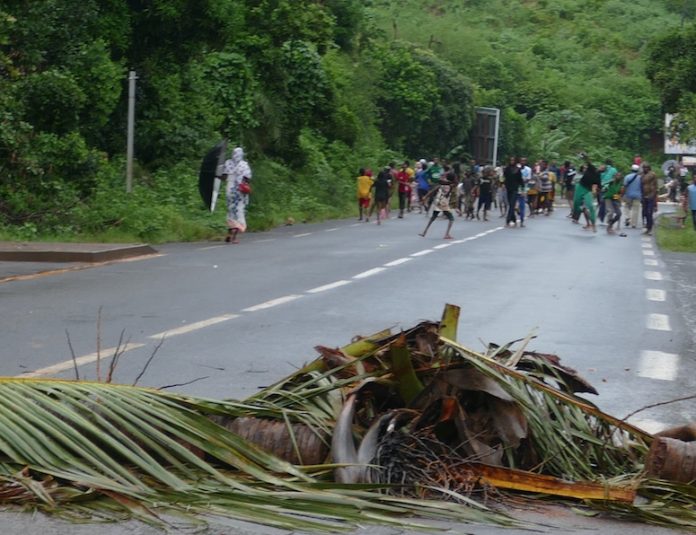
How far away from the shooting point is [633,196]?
111 feet

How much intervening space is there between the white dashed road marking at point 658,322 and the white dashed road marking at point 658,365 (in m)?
1.74

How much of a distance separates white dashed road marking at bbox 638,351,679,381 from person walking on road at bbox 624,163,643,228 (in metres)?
23.1

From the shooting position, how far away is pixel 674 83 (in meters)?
41.6

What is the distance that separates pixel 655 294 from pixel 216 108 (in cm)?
1919

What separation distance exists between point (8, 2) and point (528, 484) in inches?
663

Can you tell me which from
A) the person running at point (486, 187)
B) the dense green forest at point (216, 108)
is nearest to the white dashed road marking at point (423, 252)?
the dense green forest at point (216, 108)

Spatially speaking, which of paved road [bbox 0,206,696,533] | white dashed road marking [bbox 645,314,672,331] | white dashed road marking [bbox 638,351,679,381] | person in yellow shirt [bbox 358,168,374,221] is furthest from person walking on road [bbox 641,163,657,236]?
white dashed road marking [bbox 638,351,679,381]

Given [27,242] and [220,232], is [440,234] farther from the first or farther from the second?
[27,242]

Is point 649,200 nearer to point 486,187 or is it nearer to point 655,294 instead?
point 486,187

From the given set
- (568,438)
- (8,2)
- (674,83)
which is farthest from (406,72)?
(568,438)

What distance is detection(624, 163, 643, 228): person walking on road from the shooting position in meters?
33.2

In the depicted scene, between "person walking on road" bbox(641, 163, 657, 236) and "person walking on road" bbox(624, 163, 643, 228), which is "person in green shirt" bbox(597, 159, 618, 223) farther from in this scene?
"person walking on road" bbox(641, 163, 657, 236)

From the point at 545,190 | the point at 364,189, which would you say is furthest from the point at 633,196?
the point at 545,190

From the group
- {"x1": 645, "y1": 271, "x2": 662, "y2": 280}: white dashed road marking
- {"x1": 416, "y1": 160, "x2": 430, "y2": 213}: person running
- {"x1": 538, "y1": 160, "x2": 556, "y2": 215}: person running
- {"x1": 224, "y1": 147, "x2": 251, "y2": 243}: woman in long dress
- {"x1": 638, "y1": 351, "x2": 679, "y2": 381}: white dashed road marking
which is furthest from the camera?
{"x1": 538, "y1": 160, "x2": 556, "y2": 215}: person running
